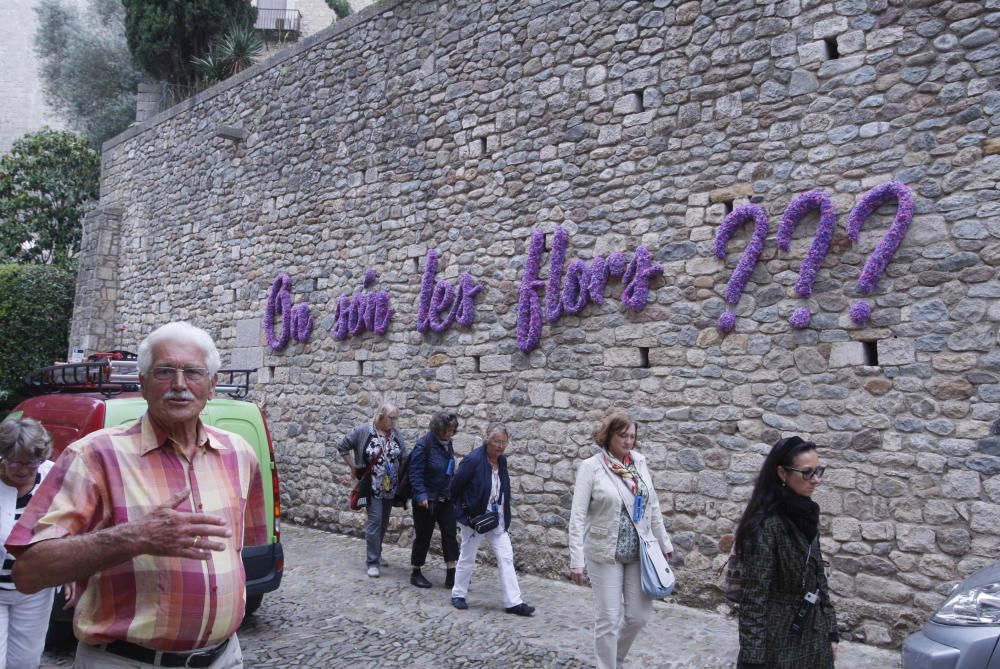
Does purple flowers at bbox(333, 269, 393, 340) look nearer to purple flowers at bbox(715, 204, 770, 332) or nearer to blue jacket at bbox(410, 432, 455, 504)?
blue jacket at bbox(410, 432, 455, 504)

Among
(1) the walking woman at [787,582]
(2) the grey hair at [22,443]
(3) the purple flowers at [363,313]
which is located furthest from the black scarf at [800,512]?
(3) the purple flowers at [363,313]

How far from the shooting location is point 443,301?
8.15 metres

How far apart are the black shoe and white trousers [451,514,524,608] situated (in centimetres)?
2

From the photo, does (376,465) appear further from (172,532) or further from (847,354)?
(172,532)

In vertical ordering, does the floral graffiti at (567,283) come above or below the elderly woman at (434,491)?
above

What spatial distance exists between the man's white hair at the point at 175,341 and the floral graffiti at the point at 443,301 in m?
5.62

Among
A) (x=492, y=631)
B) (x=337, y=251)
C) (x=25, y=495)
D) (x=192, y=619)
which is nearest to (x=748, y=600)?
(x=192, y=619)

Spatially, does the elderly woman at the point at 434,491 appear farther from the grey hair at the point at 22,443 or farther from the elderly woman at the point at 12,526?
the grey hair at the point at 22,443

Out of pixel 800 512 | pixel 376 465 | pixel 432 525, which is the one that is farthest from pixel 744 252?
pixel 376 465

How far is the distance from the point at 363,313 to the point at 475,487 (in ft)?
12.0

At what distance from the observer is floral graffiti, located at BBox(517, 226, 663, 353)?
6.61 meters

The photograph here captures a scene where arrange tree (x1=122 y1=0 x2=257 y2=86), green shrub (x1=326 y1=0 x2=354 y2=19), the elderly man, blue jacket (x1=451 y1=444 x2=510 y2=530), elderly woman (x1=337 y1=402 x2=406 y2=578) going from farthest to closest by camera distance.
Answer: green shrub (x1=326 y1=0 x2=354 y2=19) < tree (x1=122 y1=0 x2=257 y2=86) < elderly woman (x1=337 y1=402 x2=406 y2=578) < blue jacket (x1=451 y1=444 x2=510 y2=530) < the elderly man

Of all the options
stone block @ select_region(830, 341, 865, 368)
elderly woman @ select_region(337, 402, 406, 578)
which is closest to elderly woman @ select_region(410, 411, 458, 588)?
elderly woman @ select_region(337, 402, 406, 578)

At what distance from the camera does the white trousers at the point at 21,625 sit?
10.9ft
